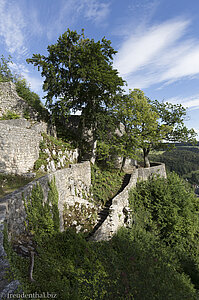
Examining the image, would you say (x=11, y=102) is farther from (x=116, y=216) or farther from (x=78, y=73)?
(x=116, y=216)

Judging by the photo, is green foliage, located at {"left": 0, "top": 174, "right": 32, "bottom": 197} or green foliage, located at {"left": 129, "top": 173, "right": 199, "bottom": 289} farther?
green foliage, located at {"left": 129, "top": 173, "right": 199, "bottom": 289}

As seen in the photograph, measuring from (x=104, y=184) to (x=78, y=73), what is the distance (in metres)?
11.0

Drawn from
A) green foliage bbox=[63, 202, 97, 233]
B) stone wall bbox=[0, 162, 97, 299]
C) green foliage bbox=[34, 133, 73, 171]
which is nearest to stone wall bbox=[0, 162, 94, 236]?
stone wall bbox=[0, 162, 97, 299]

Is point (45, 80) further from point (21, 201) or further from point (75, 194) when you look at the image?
point (21, 201)

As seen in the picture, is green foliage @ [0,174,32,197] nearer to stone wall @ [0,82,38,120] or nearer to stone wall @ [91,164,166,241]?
stone wall @ [91,164,166,241]

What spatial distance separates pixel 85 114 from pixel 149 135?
794 centimetres

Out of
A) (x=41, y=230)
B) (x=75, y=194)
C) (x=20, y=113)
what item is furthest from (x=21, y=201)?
(x=20, y=113)

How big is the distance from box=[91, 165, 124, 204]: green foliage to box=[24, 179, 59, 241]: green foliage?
592cm

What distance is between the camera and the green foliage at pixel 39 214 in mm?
5469

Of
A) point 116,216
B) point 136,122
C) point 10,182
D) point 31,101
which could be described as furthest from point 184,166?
point 10,182

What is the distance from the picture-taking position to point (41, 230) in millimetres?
5781

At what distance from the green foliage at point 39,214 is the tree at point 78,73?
1038 cm

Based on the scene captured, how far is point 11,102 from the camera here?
54.5ft

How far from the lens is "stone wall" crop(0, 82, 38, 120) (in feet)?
54.1
